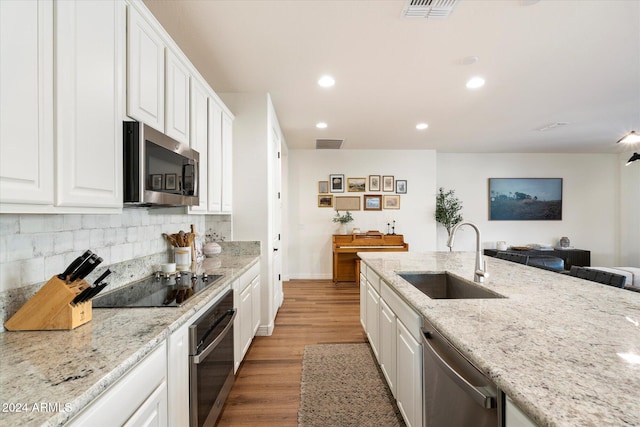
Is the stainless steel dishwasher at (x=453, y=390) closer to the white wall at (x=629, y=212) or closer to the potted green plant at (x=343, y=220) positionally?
the potted green plant at (x=343, y=220)

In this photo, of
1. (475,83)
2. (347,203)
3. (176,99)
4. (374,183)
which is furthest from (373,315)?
(374,183)

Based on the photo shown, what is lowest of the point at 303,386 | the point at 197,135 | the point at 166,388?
the point at 303,386

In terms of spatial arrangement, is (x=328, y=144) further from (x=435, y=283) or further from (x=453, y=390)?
(x=453, y=390)

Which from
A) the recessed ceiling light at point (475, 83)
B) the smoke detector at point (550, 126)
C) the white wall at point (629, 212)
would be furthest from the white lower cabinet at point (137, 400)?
the white wall at point (629, 212)

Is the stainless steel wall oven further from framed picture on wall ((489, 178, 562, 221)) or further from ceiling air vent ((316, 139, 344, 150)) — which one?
framed picture on wall ((489, 178, 562, 221))

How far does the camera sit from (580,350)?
32.7 inches

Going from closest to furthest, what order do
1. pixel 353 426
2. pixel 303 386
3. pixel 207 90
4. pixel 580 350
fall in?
pixel 580 350 → pixel 353 426 → pixel 303 386 → pixel 207 90

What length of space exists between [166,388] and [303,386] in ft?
4.29

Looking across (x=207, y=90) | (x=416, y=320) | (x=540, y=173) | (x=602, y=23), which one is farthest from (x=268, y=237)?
(x=540, y=173)

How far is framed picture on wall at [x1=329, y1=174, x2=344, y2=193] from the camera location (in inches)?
229

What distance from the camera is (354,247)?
5367 millimetres

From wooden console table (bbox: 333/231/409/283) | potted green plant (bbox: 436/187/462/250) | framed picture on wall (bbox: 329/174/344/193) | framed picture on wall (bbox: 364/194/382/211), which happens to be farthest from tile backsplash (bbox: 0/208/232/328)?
potted green plant (bbox: 436/187/462/250)

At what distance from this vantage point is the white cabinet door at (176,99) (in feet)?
5.58

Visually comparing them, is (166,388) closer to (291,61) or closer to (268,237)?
(268,237)
